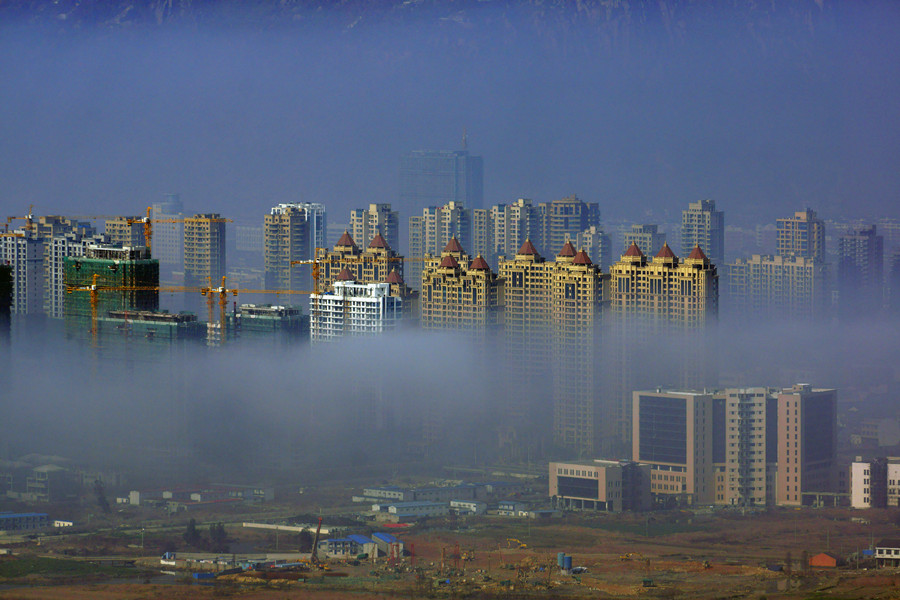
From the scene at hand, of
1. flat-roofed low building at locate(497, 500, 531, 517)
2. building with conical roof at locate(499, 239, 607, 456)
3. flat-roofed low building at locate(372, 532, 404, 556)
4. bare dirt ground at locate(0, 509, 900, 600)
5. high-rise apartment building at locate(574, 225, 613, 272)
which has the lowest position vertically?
bare dirt ground at locate(0, 509, 900, 600)

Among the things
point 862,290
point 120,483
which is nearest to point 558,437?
point 120,483

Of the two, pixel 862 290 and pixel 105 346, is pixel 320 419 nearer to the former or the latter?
pixel 105 346

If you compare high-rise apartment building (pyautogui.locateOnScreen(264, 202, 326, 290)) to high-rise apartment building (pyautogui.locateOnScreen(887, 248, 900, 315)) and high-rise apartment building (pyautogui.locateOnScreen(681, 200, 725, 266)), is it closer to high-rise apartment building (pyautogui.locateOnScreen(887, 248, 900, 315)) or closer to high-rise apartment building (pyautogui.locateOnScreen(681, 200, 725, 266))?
high-rise apartment building (pyautogui.locateOnScreen(681, 200, 725, 266))

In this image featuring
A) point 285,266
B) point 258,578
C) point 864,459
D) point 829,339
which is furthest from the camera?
point 285,266

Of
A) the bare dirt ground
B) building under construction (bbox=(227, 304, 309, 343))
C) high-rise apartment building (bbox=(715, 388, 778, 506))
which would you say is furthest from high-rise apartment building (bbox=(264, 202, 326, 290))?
the bare dirt ground

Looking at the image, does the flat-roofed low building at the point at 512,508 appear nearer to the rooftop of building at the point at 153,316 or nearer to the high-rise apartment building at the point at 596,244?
the rooftop of building at the point at 153,316

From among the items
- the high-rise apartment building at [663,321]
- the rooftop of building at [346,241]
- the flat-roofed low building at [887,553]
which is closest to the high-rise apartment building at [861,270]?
the high-rise apartment building at [663,321]
